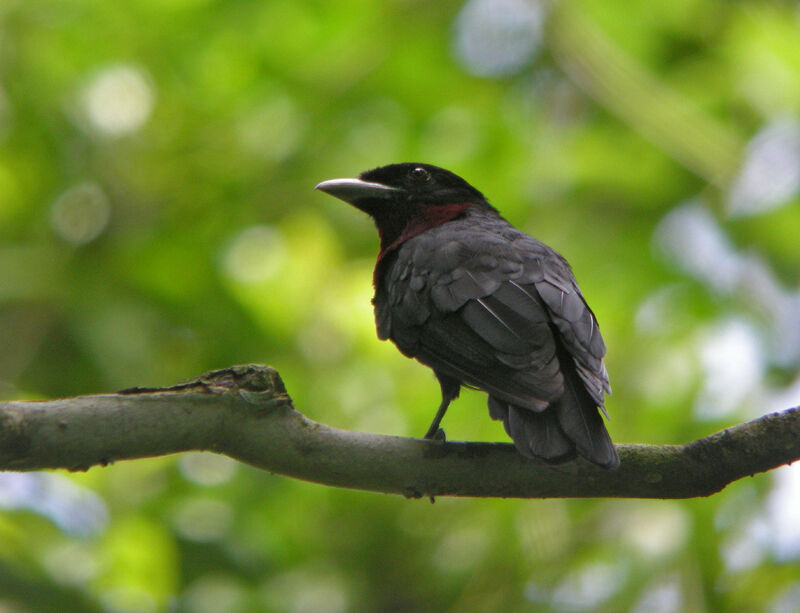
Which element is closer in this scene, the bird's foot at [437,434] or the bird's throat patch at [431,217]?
the bird's foot at [437,434]

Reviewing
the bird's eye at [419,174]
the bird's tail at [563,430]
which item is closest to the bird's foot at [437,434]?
the bird's tail at [563,430]

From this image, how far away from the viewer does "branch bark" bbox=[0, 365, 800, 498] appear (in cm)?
214

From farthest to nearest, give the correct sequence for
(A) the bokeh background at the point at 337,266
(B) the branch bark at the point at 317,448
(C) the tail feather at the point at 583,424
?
1. (A) the bokeh background at the point at 337,266
2. (C) the tail feather at the point at 583,424
3. (B) the branch bark at the point at 317,448

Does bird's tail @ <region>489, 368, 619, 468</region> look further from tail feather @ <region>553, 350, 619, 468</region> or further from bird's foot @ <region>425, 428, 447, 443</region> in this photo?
bird's foot @ <region>425, 428, 447, 443</region>

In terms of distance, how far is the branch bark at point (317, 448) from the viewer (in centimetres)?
214

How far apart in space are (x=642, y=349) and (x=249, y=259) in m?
2.05

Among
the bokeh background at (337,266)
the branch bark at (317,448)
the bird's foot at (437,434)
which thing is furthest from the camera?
the bokeh background at (337,266)

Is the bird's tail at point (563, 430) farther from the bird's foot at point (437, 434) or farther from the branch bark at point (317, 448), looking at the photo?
the bird's foot at point (437, 434)

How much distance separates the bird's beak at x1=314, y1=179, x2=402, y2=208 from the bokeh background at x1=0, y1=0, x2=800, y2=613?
60 centimetres

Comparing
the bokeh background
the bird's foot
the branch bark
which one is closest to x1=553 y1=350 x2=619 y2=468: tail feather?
the branch bark

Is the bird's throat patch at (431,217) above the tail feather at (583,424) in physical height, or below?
above

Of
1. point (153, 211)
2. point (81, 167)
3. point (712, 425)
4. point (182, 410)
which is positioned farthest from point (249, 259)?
point (182, 410)

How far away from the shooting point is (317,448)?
2541 mm

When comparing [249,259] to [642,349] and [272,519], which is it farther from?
[642,349]
